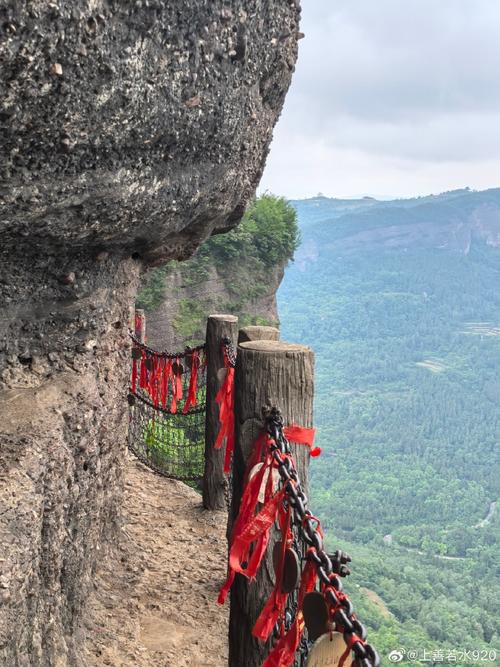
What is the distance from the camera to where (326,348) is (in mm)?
103750

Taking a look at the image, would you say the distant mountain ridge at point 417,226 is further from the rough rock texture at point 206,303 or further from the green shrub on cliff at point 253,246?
the rough rock texture at point 206,303

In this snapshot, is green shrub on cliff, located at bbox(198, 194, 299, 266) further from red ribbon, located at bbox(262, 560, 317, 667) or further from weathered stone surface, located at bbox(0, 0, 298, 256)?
red ribbon, located at bbox(262, 560, 317, 667)

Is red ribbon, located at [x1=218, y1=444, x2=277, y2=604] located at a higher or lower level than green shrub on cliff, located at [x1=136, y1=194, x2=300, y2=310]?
lower

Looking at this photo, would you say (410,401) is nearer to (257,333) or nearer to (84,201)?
(257,333)

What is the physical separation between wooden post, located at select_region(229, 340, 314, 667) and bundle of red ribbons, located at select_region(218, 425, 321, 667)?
1.9 inches

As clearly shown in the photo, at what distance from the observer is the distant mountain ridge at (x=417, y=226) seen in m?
126

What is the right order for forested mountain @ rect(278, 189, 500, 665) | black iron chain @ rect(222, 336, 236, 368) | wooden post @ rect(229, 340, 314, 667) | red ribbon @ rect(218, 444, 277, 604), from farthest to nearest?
forested mountain @ rect(278, 189, 500, 665), black iron chain @ rect(222, 336, 236, 368), wooden post @ rect(229, 340, 314, 667), red ribbon @ rect(218, 444, 277, 604)

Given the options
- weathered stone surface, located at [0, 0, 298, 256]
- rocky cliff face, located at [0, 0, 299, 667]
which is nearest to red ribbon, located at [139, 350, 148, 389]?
rocky cliff face, located at [0, 0, 299, 667]

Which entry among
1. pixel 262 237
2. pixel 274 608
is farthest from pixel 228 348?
pixel 262 237

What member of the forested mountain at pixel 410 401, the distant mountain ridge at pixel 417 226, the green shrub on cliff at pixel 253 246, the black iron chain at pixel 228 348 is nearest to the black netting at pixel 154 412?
the black iron chain at pixel 228 348

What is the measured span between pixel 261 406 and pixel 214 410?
269 centimetres

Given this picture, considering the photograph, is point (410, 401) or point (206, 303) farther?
point (410, 401)

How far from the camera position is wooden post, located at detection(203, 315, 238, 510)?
476 cm

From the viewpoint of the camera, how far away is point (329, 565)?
1.52 metres
